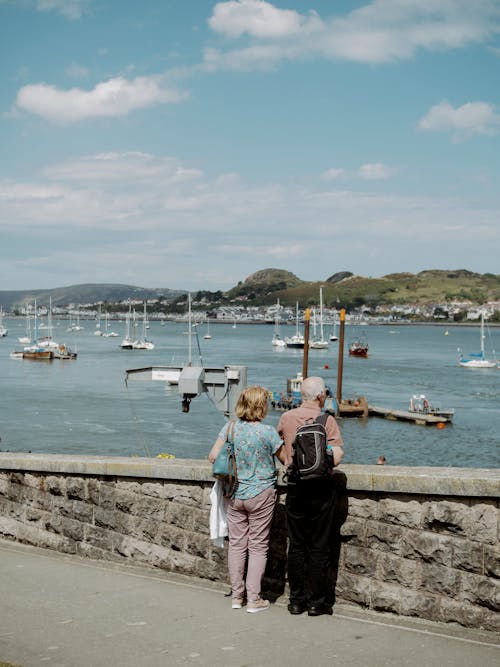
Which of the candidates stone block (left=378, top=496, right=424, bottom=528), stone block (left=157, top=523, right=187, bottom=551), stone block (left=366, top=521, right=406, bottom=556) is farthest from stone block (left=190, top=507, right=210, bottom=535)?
stone block (left=378, top=496, right=424, bottom=528)

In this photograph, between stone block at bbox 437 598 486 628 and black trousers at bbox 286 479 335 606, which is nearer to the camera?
stone block at bbox 437 598 486 628

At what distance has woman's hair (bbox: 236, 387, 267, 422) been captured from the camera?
6.13 metres

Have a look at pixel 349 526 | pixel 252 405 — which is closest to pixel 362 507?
pixel 349 526

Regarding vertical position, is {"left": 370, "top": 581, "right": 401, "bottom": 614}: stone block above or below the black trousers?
below

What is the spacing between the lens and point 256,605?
6.17 metres

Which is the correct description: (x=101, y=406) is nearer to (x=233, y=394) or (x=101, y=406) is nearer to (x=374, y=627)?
(x=233, y=394)

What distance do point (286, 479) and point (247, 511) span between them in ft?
1.21

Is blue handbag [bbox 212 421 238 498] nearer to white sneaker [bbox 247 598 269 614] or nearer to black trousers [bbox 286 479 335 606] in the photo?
black trousers [bbox 286 479 335 606]

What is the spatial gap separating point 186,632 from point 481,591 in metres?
2.02

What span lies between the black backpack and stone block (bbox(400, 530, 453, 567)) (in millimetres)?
798

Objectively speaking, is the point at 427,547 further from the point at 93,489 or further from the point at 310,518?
the point at 93,489

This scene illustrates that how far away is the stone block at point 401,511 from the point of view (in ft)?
19.9

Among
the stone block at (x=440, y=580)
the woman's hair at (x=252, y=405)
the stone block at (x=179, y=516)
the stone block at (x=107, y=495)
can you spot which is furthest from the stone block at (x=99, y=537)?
the stone block at (x=440, y=580)

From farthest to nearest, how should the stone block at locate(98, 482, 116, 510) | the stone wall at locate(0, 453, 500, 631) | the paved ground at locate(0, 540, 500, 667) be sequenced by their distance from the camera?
the stone block at locate(98, 482, 116, 510), the stone wall at locate(0, 453, 500, 631), the paved ground at locate(0, 540, 500, 667)
